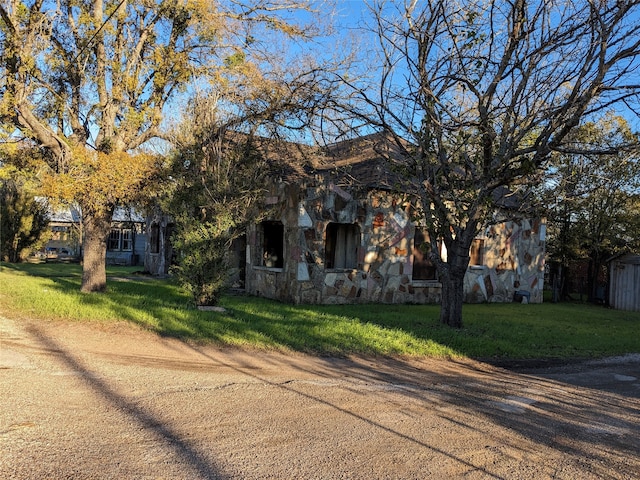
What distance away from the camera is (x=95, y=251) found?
14.1 m

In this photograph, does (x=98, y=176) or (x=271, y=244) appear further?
(x=271, y=244)

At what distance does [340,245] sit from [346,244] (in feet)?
0.64

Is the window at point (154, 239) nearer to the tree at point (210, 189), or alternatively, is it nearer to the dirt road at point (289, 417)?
the tree at point (210, 189)

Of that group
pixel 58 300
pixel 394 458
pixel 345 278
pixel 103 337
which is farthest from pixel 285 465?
pixel 345 278

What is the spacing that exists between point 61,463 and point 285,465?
158cm

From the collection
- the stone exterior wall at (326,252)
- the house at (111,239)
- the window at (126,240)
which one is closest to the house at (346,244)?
the stone exterior wall at (326,252)

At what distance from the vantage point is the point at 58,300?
37.3 ft

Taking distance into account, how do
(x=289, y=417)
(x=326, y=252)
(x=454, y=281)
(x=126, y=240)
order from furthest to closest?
(x=126, y=240) < (x=326, y=252) < (x=454, y=281) < (x=289, y=417)

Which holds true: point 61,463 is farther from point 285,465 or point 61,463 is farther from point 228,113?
point 228,113

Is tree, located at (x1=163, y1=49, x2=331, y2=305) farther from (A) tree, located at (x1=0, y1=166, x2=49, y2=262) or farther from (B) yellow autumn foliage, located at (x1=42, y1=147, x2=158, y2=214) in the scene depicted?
(A) tree, located at (x1=0, y1=166, x2=49, y2=262)

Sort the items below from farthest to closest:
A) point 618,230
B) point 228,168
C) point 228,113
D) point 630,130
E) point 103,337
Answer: point 618,230, point 630,130, point 228,113, point 228,168, point 103,337

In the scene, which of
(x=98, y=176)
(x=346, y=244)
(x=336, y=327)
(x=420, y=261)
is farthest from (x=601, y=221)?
(x=98, y=176)

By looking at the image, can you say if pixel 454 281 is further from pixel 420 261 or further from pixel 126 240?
pixel 126 240

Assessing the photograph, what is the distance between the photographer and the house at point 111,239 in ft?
109
